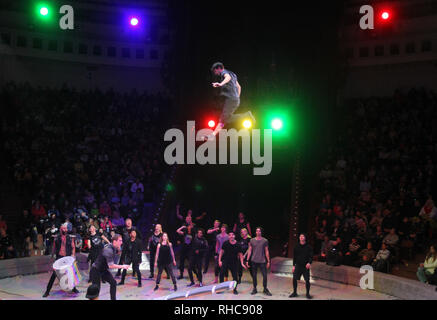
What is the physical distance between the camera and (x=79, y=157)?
78.8 feet

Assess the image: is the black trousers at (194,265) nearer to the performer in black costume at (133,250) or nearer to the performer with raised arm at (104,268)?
the performer in black costume at (133,250)

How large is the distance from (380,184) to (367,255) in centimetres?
402

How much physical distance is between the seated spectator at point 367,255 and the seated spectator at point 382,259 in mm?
283

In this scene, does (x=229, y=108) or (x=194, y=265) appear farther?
(x=194, y=265)

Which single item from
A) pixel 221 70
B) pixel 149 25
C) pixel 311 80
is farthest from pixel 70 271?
pixel 149 25

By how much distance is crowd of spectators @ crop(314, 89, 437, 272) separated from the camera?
53.8 ft

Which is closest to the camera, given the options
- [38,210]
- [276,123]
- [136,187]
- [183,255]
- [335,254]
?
[335,254]

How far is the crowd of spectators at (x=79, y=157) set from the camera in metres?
19.5

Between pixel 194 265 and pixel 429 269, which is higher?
pixel 429 269

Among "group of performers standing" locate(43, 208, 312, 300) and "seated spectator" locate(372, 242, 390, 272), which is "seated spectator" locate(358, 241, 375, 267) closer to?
"seated spectator" locate(372, 242, 390, 272)

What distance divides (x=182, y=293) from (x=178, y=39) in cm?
1627

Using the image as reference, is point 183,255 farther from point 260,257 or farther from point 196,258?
point 260,257

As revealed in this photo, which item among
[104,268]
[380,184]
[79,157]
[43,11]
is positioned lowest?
[104,268]

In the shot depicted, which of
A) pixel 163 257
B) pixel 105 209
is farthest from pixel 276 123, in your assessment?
pixel 163 257
